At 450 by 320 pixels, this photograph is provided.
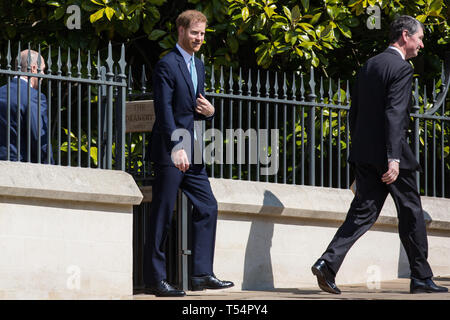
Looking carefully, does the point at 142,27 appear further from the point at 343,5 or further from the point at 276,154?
the point at 276,154

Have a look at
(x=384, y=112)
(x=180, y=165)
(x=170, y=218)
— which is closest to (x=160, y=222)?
(x=170, y=218)

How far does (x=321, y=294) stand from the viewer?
8469 millimetres

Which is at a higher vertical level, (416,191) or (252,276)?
(416,191)

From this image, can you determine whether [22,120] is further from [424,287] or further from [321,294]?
[424,287]

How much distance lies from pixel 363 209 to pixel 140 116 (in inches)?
73.6

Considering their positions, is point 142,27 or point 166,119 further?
point 142,27

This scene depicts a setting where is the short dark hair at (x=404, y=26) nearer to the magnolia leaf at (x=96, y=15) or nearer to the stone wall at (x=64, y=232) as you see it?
the stone wall at (x=64, y=232)

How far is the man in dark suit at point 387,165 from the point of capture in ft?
26.7

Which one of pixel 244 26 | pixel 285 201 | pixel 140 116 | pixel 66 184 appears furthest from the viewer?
pixel 244 26

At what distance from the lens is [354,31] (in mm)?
12062

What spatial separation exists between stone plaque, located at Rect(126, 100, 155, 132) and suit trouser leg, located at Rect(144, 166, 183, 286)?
740 mm

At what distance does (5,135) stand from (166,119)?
1.18 m

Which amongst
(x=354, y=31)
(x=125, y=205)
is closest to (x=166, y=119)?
(x=125, y=205)

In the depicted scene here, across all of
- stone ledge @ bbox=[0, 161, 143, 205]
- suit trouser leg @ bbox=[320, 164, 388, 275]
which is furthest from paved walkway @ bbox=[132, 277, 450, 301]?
stone ledge @ bbox=[0, 161, 143, 205]
